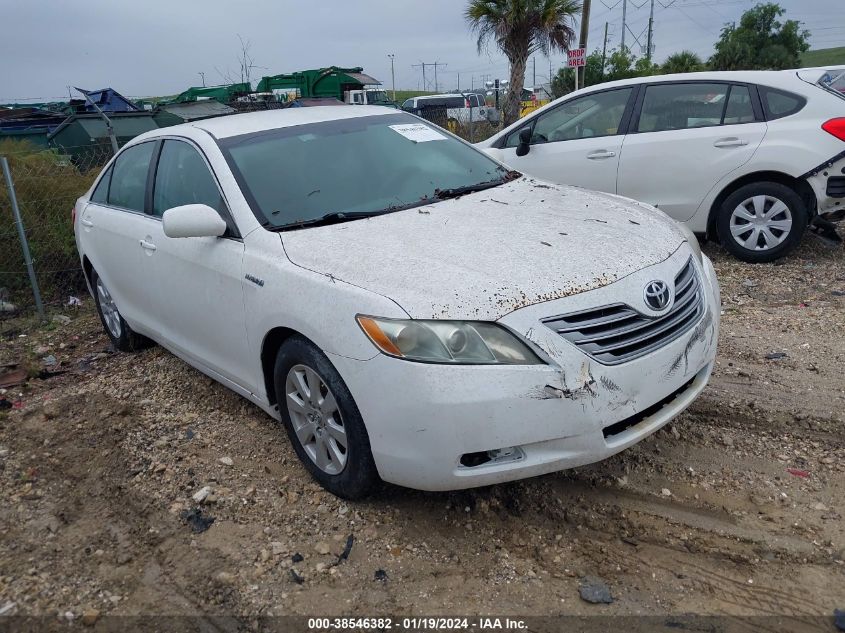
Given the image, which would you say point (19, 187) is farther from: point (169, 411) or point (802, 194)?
point (802, 194)

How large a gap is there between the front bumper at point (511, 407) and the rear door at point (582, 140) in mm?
4494

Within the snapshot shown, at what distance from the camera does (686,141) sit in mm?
6613

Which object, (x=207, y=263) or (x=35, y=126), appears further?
(x=35, y=126)

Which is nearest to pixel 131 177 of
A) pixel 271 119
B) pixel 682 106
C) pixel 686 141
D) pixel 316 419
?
pixel 271 119

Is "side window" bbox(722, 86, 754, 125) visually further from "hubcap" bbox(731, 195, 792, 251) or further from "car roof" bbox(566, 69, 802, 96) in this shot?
"hubcap" bbox(731, 195, 792, 251)

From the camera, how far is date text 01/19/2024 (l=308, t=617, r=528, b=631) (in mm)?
2443

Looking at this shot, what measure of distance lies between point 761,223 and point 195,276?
200 inches

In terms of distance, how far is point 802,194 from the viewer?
630 cm

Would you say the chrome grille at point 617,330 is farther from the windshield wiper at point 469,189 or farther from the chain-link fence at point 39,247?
the chain-link fence at point 39,247

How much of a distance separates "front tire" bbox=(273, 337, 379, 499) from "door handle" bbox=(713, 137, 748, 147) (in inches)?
197

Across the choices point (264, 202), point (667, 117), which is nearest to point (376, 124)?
point (264, 202)

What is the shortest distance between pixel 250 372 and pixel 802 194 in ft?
17.3

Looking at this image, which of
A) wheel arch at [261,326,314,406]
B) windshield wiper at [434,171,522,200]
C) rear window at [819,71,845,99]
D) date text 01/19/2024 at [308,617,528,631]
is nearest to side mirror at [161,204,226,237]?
wheel arch at [261,326,314,406]

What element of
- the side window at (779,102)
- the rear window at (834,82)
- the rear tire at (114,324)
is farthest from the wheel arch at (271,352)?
the rear window at (834,82)
